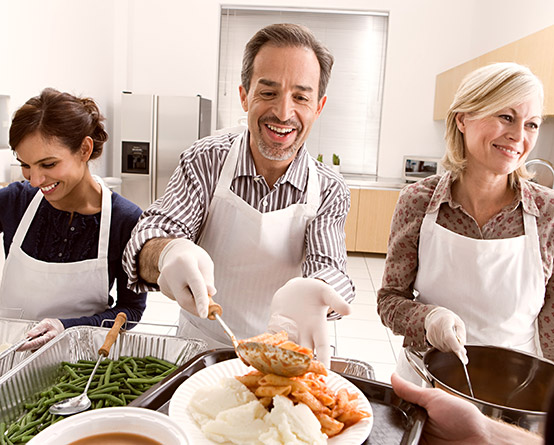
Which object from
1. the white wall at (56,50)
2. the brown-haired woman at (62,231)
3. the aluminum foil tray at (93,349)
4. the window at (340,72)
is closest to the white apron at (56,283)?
the brown-haired woman at (62,231)

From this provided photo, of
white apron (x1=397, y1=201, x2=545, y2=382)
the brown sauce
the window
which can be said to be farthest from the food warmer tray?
the window

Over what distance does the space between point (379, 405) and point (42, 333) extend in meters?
0.90

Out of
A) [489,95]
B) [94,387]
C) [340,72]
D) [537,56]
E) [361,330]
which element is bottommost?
[361,330]

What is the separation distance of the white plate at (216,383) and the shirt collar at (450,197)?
34.8 inches

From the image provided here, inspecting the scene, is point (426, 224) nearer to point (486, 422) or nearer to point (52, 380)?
point (486, 422)

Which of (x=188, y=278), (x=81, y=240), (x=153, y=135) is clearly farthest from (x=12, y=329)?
(x=153, y=135)

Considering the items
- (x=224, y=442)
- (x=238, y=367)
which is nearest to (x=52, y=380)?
(x=238, y=367)

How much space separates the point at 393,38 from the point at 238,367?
5.68 meters

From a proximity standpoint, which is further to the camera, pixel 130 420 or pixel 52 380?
pixel 52 380

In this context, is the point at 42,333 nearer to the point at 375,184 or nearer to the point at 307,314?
the point at 307,314

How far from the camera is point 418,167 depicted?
19.0 feet

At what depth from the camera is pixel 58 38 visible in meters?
4.73

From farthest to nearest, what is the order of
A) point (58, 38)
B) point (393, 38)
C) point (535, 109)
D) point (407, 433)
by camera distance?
point (393, 38)
point (58, 38)
point (535, 109)
point (407, 433)

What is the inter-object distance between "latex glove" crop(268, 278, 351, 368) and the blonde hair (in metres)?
0.78
